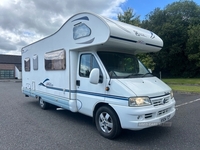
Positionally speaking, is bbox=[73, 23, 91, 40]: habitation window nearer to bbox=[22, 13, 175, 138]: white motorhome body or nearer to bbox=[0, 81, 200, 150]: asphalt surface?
bbox=[22, 13, 175, 138]: white motorhome body

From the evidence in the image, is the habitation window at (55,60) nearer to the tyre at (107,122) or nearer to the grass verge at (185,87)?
the tyre at (107,122)

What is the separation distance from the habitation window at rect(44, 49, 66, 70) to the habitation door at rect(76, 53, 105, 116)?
0.82 metres

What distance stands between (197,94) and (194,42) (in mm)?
18732

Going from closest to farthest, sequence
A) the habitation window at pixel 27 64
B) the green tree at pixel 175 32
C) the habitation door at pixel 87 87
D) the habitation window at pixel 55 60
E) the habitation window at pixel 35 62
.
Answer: the habitation door at pixel 87 87 < the habitation window at pixel 55 60 < the habitation window at pixel 35 62 < the habitation window at pixel 27 64 < the green tree at pixel 175 32

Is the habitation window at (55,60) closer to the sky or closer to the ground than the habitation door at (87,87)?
closer to the sky

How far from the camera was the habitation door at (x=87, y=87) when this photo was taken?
468cm

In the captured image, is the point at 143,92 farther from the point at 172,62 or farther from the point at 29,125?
the point at 172,62

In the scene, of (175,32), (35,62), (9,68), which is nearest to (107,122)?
(35,62)

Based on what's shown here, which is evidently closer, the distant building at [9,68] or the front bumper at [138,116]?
the front bumper at [138,116]

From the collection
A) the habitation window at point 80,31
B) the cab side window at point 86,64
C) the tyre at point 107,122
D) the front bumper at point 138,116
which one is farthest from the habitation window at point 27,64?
the front bumper at point 138,116

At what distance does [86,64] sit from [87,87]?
0.67 metres

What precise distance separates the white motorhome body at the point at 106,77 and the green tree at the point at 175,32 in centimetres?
2707

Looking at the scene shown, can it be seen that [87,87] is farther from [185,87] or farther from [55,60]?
[185,87]

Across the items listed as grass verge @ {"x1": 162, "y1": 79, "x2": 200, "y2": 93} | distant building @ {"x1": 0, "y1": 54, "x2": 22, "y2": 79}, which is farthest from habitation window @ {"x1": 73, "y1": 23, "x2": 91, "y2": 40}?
distant building @ {"x1": 0, "y1": 54, "x2": 22, "y2": 79}
